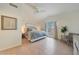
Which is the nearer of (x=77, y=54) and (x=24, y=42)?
(x=77, y=54)

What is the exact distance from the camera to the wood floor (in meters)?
1.92

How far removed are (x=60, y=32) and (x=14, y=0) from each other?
939 mm

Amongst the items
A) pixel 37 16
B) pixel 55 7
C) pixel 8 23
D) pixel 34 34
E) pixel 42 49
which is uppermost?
pixel 55 7

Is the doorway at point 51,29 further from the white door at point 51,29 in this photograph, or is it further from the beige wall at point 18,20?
the beige wall at point 18,20

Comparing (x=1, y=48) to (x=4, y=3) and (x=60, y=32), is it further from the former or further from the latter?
(x=60, y=32)

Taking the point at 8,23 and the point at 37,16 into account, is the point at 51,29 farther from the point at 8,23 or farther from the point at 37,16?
the point at 8,23

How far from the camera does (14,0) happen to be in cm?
189

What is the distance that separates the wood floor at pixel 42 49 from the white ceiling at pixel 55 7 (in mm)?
522

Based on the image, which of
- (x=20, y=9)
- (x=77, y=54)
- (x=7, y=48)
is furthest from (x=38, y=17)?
(x=77, y=54)

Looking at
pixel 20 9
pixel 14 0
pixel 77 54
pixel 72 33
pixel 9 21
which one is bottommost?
pixel 77 54

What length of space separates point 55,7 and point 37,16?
0.35 metres

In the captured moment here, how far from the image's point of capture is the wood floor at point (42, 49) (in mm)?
1922

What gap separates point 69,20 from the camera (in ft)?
6.57

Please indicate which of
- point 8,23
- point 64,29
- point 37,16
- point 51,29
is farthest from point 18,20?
point 64,29
